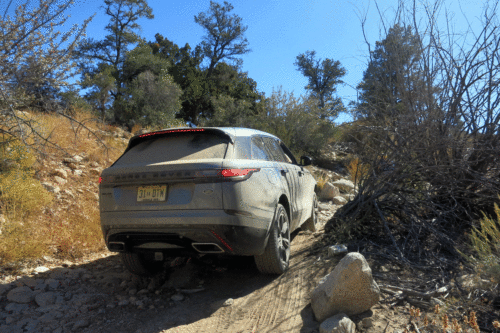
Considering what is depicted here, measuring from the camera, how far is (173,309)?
11.2 ft

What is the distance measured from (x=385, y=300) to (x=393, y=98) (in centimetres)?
300

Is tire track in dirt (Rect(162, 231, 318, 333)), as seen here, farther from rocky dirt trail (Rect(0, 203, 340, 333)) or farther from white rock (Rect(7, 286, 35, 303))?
white rock (Rect(7, 286, 35, 303))

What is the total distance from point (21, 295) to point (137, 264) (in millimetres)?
1198

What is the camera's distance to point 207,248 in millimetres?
3154

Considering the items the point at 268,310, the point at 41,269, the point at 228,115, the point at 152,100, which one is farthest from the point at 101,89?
the point at 268,310

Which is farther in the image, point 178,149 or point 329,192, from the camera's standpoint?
point 329,192

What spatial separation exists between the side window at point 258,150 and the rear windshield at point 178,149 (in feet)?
1.39

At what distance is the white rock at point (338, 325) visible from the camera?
2465mm

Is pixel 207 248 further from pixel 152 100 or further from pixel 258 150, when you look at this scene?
pixel 152 100

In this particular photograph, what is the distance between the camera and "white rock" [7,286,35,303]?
3.57 metres

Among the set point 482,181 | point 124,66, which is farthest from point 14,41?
point 124,66

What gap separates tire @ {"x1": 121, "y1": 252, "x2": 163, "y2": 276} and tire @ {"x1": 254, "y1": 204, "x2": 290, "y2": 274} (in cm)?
141

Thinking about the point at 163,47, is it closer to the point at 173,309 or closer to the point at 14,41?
the point at 14,41

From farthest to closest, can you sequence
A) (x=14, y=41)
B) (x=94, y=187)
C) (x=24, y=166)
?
(x=94, y=187), (x=24, y=166), (x=14, y=41)
